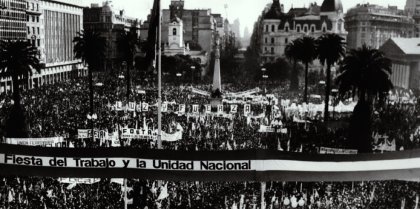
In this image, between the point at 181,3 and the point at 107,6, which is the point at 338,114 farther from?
the point at 107,6

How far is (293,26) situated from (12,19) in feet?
196

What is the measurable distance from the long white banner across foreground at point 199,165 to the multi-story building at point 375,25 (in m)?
128

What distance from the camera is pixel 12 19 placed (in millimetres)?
71250

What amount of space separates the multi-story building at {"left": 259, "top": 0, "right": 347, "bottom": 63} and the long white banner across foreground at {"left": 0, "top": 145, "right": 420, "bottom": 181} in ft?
316

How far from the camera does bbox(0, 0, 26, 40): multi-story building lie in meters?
68.1

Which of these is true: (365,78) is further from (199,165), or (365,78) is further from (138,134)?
(199,165)

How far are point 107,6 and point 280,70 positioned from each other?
63431mm

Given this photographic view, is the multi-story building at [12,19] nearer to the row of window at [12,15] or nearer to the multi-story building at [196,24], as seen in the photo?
the row of window at [12,15]

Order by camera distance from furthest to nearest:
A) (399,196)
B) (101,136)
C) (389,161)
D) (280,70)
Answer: (280,70)
(101,136)
(399,196)
(389,161)

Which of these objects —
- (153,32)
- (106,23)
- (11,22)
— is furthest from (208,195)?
(106,23)

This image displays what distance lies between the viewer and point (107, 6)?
13838 centimetres

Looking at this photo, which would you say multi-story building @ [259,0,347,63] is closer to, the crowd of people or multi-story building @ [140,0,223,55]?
multi-story building @ [140,0,223,55]

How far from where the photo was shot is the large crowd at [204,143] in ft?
65.2

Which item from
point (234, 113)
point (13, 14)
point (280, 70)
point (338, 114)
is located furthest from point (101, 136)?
point (280, 70)
